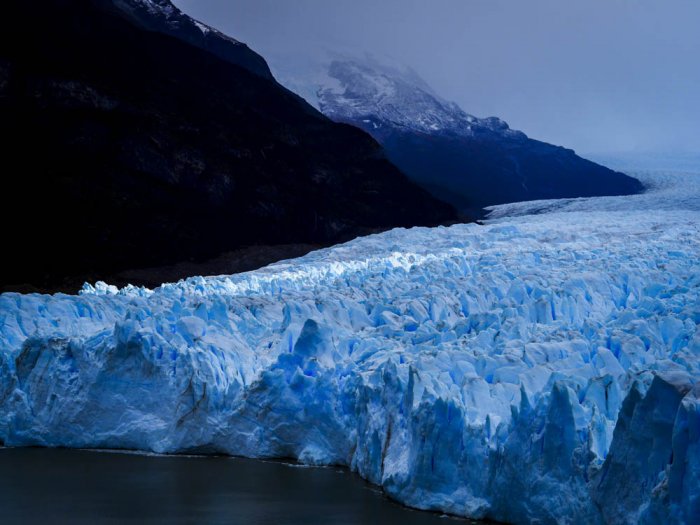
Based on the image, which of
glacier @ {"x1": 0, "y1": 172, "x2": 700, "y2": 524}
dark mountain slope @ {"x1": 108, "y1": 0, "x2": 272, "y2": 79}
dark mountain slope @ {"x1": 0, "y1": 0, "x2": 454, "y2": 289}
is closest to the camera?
glacier @ {"x1": 0, "y1": 172, "x2": 700, "y2": 524}

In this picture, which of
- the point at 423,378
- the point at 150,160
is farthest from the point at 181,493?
the point at 150,160

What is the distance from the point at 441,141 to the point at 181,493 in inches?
1496

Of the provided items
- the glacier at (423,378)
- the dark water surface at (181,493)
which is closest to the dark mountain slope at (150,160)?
the glacier at (423,378)

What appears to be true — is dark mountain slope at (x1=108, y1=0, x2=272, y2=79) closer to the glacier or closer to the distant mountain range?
the distant mountain range

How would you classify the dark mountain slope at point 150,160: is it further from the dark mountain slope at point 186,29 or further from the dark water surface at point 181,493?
the dark water surface at point 181,493

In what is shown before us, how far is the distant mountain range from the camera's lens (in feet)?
136

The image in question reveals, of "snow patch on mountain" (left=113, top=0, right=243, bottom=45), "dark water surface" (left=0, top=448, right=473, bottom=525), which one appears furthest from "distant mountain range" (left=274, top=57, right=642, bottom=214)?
"dark water surface" (left=0, top=448, right=473, bottom=525)

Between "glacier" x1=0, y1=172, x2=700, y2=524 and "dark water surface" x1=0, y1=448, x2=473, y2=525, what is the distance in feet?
0.78

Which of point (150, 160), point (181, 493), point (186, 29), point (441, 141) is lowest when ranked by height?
point (181, 493)

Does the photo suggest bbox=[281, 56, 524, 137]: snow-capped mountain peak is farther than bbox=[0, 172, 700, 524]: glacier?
Yes

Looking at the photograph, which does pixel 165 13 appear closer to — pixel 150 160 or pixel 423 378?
pixel 150 160

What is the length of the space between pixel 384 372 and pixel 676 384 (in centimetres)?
310

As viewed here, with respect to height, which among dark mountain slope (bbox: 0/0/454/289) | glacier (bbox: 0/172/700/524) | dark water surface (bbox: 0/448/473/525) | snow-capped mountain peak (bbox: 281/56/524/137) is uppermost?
snow-capped mountain peak (bbox: 281/56/524/137)

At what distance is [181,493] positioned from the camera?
7.33 meters
